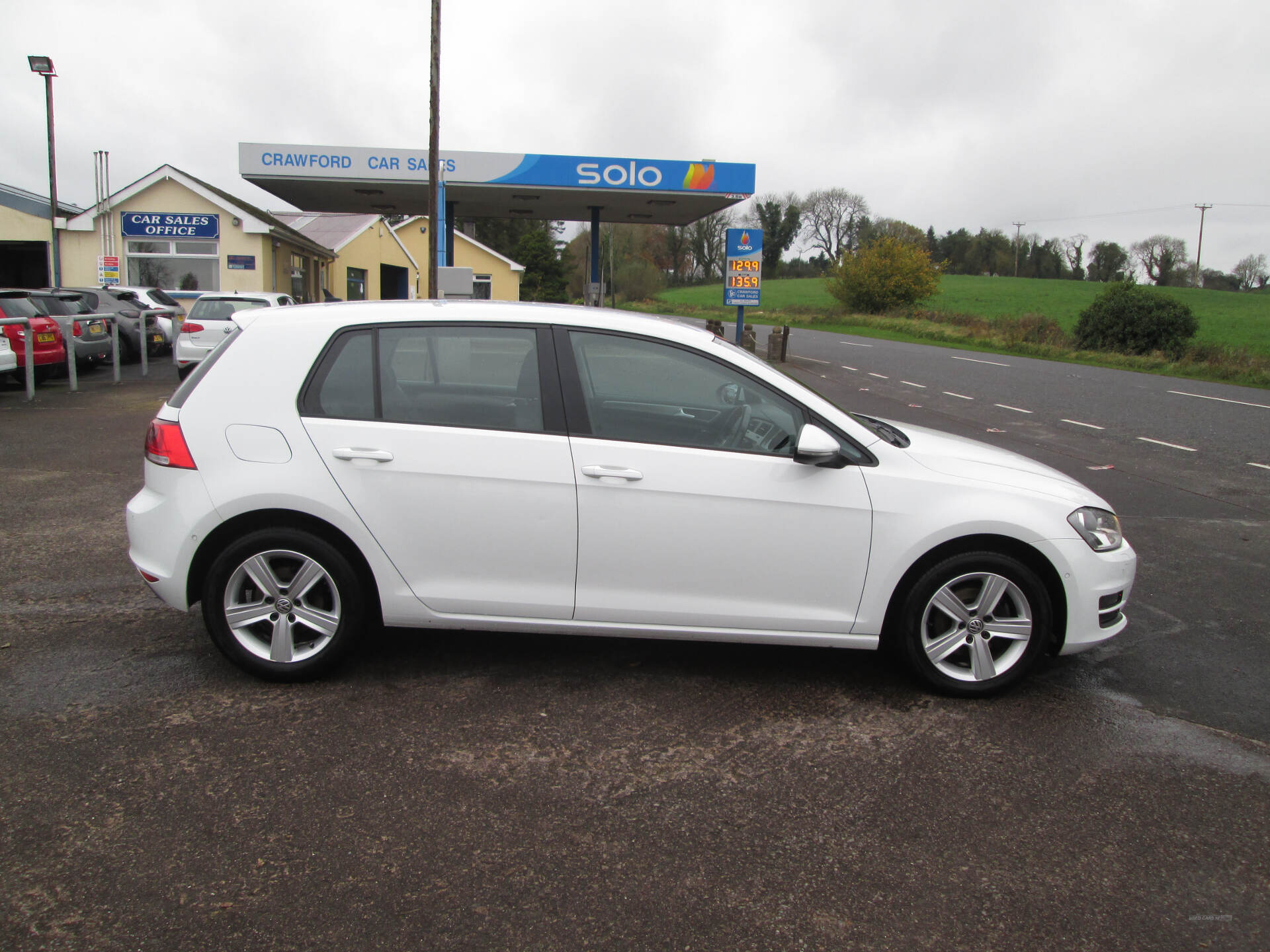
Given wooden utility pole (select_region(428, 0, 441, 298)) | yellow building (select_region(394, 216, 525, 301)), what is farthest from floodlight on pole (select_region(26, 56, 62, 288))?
yellow building (select_region(394, 216, 525, 301))

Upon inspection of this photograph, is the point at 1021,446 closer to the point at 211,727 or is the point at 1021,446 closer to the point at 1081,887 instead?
the point at 1081,887

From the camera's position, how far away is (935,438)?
15.2 feet

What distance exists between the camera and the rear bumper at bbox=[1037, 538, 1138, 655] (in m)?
4.03

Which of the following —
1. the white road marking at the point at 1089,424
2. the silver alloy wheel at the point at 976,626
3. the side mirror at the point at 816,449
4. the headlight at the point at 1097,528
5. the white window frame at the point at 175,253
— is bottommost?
the silver alloy wheel at the point at 976,626

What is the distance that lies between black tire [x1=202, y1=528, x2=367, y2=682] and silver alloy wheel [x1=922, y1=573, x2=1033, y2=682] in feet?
8.11

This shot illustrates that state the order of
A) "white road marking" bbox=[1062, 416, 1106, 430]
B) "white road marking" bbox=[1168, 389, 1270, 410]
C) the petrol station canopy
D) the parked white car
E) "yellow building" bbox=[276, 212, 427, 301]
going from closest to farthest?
"white road marking" bbox=[1062, 416, 1106, 430] < the parked white car < "white road marking" bbox=[1168, 389, 1270, 410] < the petrol station canopy < "yellow building" bbox=[276, 212, 427, 301]

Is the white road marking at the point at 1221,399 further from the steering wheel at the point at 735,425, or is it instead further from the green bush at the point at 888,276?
the green bush at the point at 888,276

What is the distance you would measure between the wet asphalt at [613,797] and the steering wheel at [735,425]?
1.11 m

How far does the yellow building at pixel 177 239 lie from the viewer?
2786cm

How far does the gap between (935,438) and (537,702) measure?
2.29m

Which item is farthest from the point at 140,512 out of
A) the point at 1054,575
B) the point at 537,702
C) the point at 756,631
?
the point at 1054,575

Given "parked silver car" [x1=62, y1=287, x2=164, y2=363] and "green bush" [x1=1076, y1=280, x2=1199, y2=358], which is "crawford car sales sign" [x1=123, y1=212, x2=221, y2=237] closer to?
"parked silver car" [x1=62, y1=287, x2=164, y2=363]

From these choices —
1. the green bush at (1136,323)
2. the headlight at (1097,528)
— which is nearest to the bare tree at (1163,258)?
the green bush at (1136,323)

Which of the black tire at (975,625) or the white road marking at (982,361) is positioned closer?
the black tire at (975,625)
